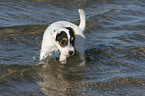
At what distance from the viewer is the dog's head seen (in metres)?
4.86

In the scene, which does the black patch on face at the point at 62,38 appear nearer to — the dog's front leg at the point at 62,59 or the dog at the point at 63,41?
the dog at the point at 63,41

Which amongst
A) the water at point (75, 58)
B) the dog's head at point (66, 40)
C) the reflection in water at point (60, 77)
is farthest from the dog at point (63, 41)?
the water at point (75, 58)

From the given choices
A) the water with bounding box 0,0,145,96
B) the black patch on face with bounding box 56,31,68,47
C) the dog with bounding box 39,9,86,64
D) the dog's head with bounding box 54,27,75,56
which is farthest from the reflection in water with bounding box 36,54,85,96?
the black patch on face with bounding box 56,31,68,47

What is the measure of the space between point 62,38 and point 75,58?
4.83 ft

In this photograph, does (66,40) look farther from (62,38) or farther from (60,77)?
(60,77)

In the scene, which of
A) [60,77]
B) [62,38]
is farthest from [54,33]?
[60,77]

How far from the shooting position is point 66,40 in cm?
486

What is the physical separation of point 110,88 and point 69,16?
5515 millimetres

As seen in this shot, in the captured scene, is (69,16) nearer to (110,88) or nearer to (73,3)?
(73,3)

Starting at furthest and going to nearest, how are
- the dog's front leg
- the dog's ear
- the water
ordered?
the dog's front leg, the dog's ear, the water

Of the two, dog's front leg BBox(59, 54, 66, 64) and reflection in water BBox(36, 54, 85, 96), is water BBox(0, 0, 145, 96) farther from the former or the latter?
dog's front leg BBox(59, 54, 66, 64)

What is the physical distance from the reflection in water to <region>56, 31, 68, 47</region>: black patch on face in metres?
0.75

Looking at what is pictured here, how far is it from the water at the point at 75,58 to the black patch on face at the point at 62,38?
765 millimetres

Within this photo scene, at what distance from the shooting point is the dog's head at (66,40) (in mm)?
4859
